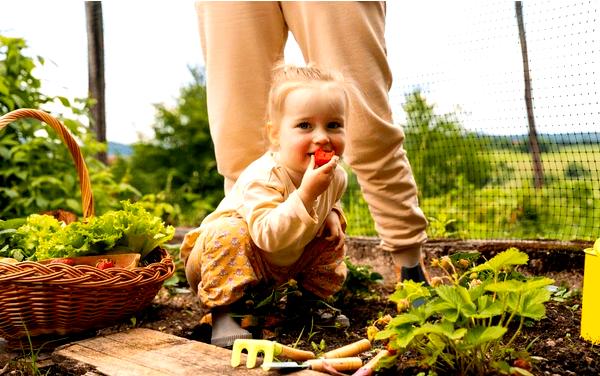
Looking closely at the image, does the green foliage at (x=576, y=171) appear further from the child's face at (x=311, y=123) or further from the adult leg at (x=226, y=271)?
the adult leg at (x=226, y=271)

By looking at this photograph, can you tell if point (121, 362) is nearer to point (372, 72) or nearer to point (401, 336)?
point (401, 336)

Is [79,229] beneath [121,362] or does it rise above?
above

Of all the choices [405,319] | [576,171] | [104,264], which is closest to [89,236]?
[104,264]

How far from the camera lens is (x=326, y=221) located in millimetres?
2213

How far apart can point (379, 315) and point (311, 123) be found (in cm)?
74

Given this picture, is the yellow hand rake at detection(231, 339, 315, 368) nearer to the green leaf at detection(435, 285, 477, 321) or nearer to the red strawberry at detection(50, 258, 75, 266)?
the green leaf at detection(435, 285, 477, 321)

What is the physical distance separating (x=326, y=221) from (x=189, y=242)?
0.51 m

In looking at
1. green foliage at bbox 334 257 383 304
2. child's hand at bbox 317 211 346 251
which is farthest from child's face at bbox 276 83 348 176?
green foliage at bbox 334 257 383 304

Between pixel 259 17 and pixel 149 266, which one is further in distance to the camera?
pixel 259 17

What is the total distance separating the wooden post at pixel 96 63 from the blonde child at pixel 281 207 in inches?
121

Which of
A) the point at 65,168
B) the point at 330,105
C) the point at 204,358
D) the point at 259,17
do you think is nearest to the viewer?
the point at 204,358

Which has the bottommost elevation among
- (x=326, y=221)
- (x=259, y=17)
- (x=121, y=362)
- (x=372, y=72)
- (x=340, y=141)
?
(x=121, y=362)

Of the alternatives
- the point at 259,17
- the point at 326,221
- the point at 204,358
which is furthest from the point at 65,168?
the point at 204,358

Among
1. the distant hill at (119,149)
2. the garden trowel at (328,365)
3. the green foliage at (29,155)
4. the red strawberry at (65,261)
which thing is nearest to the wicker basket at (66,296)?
the red strawberry at (65,261)
